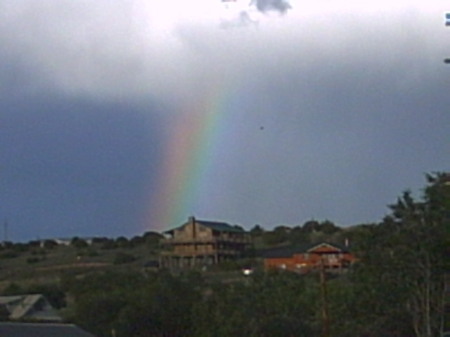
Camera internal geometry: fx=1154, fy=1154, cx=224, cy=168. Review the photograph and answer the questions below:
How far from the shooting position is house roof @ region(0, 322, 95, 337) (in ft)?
196

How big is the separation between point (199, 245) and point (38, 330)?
49.3 meters

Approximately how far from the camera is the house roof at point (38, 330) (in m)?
59.8

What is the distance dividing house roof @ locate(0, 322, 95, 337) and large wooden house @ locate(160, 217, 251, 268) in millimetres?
42958

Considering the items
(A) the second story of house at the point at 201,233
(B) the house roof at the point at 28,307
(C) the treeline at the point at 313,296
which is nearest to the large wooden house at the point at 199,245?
(A) the second story of house at the point at 201,233

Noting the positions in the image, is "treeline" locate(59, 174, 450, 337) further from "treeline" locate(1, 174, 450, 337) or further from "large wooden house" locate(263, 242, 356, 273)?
"large wooden house" locate(263, 242, 356, 273)

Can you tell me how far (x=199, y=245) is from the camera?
11031 centimetres

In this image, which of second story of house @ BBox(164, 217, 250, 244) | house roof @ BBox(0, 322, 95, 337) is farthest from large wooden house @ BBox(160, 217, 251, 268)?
house roof @ BBox(0, 322, 95, 337)

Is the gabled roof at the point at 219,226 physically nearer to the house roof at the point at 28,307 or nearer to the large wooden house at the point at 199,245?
the large wooden house at the point at 199,245

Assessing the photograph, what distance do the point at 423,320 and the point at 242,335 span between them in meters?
11.9

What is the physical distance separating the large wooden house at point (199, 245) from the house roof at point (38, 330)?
4296cm

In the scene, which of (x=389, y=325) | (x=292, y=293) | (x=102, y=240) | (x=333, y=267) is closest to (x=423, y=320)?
(x=389, y=325)

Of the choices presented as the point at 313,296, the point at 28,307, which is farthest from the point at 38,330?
the point at 28,307

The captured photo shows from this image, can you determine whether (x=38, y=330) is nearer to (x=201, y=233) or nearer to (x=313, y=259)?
(x=313, y=259)

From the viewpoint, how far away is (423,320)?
58.9 meters
